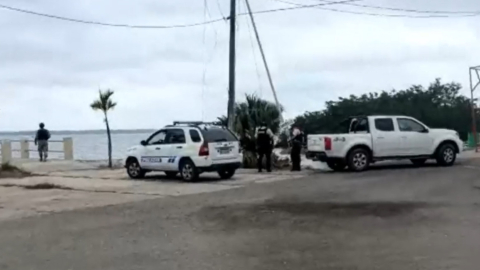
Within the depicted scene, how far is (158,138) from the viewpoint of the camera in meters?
23.0

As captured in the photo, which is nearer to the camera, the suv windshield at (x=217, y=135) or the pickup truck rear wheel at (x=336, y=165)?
the suv windshield at (x=217, y=135)

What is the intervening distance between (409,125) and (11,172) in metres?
13.9

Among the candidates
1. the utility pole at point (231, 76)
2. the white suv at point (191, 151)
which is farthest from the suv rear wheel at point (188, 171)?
the utility pole at point (231, 76)

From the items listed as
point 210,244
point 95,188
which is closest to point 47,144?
point 95,188

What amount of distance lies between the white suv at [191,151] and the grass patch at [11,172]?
5.07 metres

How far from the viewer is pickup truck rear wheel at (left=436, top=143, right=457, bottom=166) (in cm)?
2442

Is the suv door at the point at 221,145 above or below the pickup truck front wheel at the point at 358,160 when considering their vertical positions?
above

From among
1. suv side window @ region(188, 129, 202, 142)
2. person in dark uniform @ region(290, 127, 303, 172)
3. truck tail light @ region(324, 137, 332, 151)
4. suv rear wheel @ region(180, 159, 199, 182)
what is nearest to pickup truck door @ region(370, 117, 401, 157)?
truck tail light @ region(324, 137, 332, 151)

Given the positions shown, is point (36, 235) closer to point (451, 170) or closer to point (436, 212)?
point (436, 212)

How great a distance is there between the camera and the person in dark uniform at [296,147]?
79.9ft

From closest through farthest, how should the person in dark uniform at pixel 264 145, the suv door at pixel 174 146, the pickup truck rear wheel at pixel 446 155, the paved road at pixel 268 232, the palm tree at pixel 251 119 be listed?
the paved road at pixel 268 232 → the suv door at pixel 174 146 → the person in dark uniform at pixel 264 145 → the pickup truck rear wheel at pixel 446 155 → the palm tree at pixel 251 119

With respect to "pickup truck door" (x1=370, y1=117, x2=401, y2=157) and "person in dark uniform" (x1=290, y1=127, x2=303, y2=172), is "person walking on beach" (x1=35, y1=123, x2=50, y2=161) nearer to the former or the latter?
"person in dark uniform" (x1=290, y1=127, x2=303, y2=172)

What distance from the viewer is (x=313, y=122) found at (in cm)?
4184

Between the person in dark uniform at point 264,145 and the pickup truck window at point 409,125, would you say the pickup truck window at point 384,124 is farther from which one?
the person in dark uniform at point 264,145
